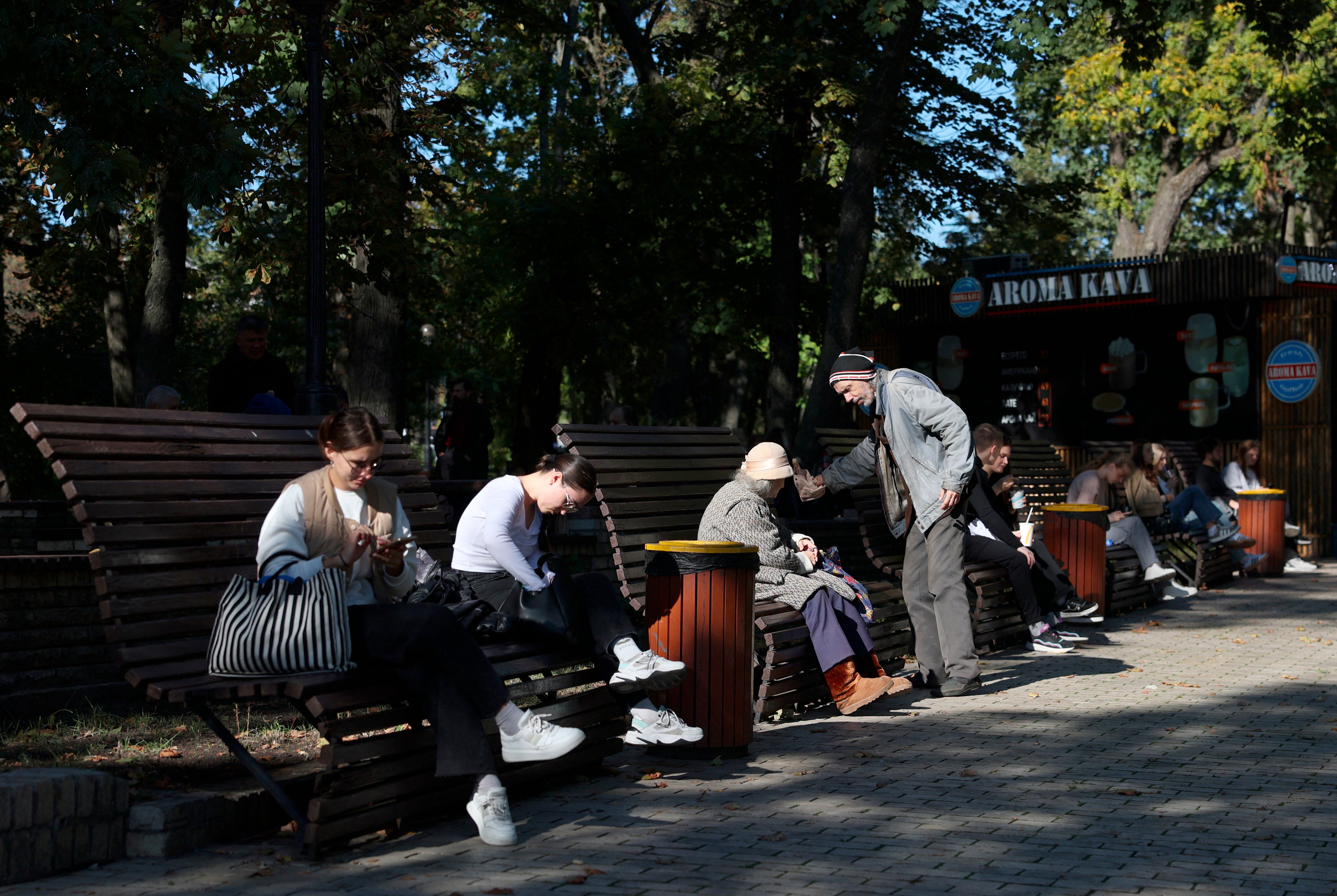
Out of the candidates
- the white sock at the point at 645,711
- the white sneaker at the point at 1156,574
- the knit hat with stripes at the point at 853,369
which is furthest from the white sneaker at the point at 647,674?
the white sneaker at the point at 1156,574

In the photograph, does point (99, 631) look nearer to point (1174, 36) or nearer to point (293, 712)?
point (293, 712)

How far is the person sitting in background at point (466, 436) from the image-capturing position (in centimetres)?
1888

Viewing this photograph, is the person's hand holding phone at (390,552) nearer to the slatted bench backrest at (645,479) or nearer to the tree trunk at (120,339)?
the slatted bench backrest at (645,479)

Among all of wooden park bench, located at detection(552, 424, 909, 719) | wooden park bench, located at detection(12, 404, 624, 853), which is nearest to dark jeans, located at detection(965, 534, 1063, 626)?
wooden park bench, located at detection(552, 424, 909, 719)

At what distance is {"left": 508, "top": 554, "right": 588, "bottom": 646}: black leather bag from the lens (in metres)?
5.96

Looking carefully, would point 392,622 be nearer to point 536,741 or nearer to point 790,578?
point 536,741

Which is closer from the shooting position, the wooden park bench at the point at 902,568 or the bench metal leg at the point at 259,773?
the bench metal leg at the point at 259,773

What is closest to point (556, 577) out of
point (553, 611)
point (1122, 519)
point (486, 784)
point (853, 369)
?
point (553, 611)

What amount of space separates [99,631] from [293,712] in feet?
3.48

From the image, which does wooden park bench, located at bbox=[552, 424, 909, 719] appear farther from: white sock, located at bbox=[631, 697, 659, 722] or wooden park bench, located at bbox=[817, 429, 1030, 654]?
white sock, located at bbox=[631, 697, 659, 722]

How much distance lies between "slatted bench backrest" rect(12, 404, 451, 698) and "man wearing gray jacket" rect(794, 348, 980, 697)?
12.5 feet

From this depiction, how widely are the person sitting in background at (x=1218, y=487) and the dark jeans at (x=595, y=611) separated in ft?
36.1

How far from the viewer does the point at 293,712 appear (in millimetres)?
7254

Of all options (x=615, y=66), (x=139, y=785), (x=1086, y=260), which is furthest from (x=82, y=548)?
(x=1086, y=260)
